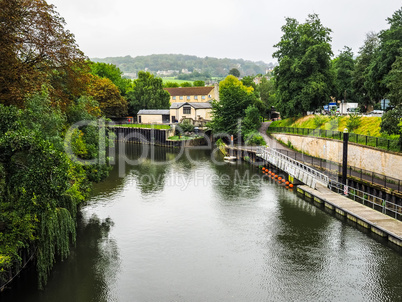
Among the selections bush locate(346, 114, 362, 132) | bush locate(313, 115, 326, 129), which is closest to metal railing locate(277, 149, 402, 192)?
bush locate(346, 114, 362, 132)

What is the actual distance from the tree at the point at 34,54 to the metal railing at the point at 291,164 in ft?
71.7

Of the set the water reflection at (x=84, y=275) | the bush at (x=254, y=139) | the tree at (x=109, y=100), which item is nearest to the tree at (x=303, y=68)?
the bush at (x=254, y=139)

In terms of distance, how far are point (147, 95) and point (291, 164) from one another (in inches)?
2323

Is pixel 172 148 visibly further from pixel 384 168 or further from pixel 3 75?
pixel 3 75

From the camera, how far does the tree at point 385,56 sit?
37312 mm

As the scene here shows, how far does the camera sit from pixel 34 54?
19.2m

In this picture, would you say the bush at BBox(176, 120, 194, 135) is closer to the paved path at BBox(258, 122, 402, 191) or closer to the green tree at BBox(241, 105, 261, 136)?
the green tree at BBox(241, 105, 261, 136)

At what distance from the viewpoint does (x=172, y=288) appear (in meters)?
17.5

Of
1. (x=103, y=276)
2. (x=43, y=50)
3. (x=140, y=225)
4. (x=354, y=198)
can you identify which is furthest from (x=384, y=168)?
(x=43, y=50)

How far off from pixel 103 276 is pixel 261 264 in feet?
26.9

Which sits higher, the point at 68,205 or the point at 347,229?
the point at 68,205

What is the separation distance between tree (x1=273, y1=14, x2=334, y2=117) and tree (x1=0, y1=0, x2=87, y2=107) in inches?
1410

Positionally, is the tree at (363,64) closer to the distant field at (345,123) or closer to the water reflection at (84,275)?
the distant field at (345,123)

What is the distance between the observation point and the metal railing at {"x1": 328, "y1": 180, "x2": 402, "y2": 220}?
1004 inches
